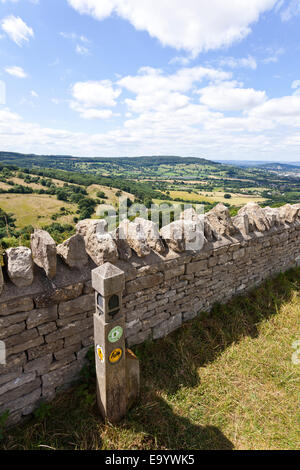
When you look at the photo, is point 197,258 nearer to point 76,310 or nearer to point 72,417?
point 76,310

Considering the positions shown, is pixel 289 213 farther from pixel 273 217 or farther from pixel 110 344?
pixel 110 344

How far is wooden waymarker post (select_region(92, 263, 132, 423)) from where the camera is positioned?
2283 millimetres

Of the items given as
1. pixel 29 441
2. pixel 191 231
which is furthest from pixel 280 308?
pixel 29 441

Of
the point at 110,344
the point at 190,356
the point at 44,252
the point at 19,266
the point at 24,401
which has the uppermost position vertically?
the point at 44,252

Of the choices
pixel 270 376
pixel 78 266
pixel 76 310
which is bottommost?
pixel 270 376

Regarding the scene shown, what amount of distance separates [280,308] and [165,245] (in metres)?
3.24

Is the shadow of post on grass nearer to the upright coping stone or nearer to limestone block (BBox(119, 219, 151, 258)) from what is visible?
the upright coping stone

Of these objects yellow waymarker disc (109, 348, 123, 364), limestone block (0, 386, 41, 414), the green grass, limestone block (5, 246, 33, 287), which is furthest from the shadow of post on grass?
limestone block (5, 246, 33, 287)

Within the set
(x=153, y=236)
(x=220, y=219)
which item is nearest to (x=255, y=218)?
(x=220, y=219)

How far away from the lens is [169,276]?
3.85 metres

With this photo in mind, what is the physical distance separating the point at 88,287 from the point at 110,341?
Answer: 79 cm

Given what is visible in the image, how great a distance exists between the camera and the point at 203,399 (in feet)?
10.8

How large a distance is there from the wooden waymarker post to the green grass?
257mm

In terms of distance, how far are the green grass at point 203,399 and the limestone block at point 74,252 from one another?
1.63 meters
